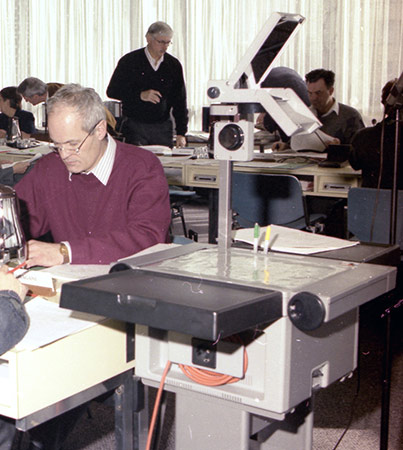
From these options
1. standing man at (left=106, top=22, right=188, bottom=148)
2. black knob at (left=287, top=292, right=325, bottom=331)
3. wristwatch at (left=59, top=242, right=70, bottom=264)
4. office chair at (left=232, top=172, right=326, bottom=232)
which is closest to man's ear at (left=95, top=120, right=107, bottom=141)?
wristwatch at (left=59, top=242, right=70, bottom=264)

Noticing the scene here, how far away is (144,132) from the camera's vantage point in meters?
5.21

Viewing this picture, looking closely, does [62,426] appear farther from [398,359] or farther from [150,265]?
[398,359]

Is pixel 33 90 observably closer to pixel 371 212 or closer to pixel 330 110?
pixel 330 110

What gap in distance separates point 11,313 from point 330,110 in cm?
391

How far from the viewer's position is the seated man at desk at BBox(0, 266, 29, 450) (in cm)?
115

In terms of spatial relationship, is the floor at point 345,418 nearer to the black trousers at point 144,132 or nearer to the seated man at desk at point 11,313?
the seated man at desk at point 11,313

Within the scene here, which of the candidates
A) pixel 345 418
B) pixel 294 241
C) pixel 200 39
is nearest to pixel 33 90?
pixel 200 39

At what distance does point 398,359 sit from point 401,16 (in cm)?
397

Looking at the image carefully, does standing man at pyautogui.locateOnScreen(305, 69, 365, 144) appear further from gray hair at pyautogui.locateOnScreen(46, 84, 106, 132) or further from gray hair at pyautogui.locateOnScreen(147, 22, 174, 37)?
gray hair at pyautogui.locateOnScreen(46, 84, 106, 132)

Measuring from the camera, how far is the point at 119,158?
2.09 meters

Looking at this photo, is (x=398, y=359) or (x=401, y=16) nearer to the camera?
(x=398, y=359)

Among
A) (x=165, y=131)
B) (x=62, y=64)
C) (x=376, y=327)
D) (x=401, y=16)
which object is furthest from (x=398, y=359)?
(x=62, y=64)

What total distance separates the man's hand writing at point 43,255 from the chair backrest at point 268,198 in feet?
6.03

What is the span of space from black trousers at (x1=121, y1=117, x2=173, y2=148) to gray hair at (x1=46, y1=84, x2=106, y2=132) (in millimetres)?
3121
